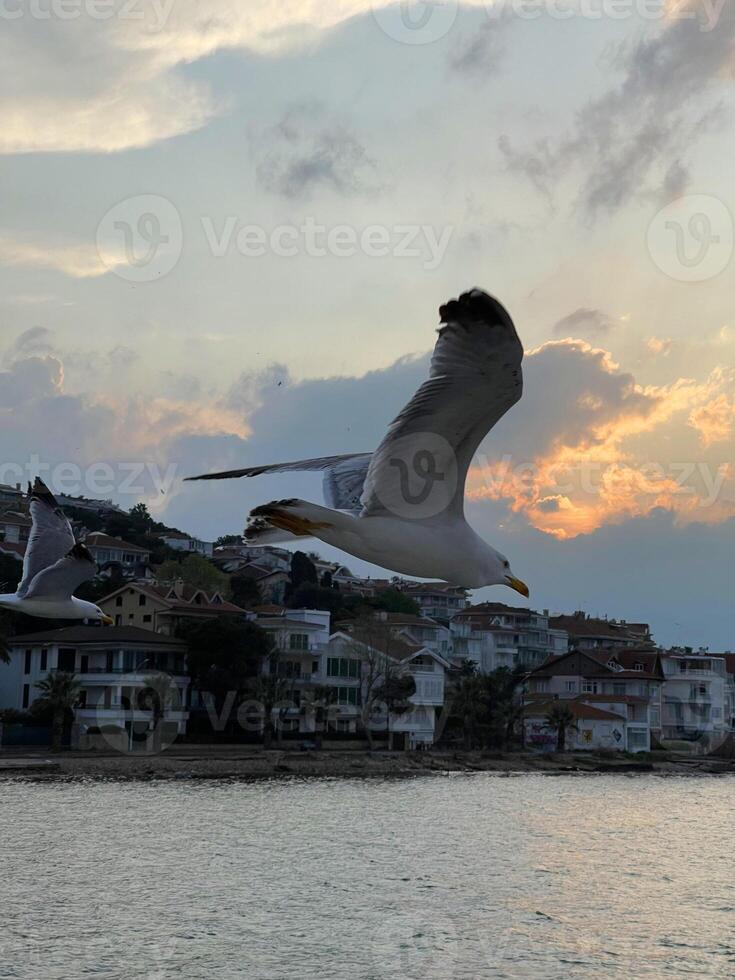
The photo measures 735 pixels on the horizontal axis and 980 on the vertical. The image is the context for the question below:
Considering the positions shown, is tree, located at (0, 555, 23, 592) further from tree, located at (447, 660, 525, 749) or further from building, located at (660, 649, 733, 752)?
building, located at (660, 649, 733, 752)

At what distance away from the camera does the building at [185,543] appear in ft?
365

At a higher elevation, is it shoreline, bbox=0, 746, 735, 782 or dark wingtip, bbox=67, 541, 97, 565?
dark wingtip, bbox=67, 541, 97, 565

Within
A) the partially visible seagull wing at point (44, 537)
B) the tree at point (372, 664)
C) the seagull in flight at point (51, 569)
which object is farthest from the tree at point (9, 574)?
the seagull in flight at point (51, 569)

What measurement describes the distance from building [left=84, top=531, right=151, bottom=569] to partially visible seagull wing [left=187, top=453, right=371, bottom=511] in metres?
79.4

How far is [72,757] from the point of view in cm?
4906

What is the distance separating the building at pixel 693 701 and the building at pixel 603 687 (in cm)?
403

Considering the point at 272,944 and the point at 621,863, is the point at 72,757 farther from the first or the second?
the point at 272,944

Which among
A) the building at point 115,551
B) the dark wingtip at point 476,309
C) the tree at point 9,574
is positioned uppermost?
the building at point 115,551

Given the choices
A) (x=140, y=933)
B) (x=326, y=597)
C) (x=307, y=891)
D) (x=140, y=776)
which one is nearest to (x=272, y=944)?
(x=140, y=933)

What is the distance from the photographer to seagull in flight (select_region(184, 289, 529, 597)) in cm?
816

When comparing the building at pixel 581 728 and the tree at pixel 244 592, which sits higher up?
the tree at pixel 244 592

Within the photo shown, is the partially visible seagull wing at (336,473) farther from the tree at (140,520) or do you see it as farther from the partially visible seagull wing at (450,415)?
the tree at (140,520)

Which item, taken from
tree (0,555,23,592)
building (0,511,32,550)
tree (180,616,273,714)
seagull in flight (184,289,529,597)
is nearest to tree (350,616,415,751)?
tree (180,616,273,714)

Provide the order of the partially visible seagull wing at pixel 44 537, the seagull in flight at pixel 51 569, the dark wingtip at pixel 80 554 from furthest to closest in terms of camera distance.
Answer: the partially visible seagull wing at pixel 44 537
the dark wingtip at pixel 80 554
the seagull in flight at pixel 51 569
